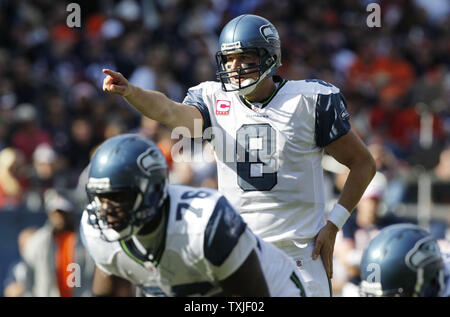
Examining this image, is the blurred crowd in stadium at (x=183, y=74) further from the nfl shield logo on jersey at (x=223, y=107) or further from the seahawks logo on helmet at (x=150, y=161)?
the seahawks logo on helmet at (x=150, y=161)

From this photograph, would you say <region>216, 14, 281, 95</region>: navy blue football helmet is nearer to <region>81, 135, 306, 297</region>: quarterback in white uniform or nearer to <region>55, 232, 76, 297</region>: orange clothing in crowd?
<region>81, 135, 306, 297</region>: quarterback in white uniform

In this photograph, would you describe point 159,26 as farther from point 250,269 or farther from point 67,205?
point 250,269

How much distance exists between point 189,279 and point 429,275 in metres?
1.17

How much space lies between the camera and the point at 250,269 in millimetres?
Result: 3078

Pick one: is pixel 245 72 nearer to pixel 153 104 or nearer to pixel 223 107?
pixel 223 107

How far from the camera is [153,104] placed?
148 inches

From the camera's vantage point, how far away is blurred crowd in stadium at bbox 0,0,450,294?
820 centimetres

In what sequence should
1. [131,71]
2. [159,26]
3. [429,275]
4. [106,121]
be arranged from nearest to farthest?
1. [429,275]
2. [106,121]
3. [131,71]
4. [159,26]

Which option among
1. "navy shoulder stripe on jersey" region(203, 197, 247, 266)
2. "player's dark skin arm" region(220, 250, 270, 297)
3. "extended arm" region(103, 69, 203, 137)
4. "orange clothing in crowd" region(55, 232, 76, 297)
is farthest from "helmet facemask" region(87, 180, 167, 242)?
"orange clothing in crowd" region(55, 232, 76, 297)

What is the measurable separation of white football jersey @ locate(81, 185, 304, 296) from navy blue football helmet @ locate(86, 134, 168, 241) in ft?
0.35

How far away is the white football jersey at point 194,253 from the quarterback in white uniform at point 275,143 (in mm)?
563

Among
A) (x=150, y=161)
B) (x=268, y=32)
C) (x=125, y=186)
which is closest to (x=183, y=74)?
(x=268, y=32)

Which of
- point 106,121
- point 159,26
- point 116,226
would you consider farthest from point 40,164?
point 116,226

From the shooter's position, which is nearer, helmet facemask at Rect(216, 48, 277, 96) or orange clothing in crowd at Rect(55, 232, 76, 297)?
helmet facemask at Rect(216, 48, 277, 96)
